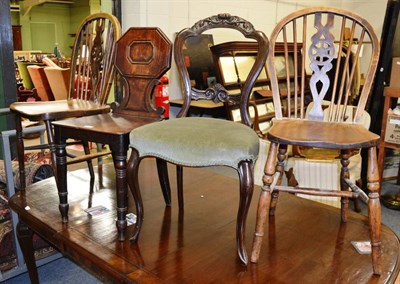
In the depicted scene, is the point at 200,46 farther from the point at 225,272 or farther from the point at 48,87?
the point at 48,87

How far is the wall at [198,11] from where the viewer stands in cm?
367

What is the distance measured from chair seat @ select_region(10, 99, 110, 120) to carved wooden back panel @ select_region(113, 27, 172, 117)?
20 centimetres

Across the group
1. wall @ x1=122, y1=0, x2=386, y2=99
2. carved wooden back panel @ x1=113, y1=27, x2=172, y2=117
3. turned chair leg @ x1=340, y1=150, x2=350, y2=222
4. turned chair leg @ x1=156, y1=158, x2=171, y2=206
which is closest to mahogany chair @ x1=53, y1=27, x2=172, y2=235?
carved wooden back panel @ x1=113, y1=27, x2=172, y2=117

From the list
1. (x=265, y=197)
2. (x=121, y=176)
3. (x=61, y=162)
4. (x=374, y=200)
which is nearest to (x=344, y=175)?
(x=374, y=200)

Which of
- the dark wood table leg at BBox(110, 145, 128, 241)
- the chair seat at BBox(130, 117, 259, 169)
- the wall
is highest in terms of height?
the wall

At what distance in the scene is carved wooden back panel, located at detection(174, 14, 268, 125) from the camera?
1706 mm

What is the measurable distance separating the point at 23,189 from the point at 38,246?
0.40 metres

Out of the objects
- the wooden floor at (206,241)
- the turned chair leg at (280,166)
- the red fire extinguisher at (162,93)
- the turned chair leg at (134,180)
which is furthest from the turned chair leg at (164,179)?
the red fire extinguisher at (162,93)

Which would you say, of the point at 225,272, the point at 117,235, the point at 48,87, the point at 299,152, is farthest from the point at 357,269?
the point at 48,87

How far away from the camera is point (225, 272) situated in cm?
136

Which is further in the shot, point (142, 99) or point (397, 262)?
point (142, 99)

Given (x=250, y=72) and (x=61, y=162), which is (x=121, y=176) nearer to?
(x=61, y=162)

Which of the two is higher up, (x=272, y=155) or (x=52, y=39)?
(x=52, y=39)

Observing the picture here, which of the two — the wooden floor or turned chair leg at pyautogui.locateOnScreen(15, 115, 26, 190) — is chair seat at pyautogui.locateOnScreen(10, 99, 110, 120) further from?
the wooden floor
